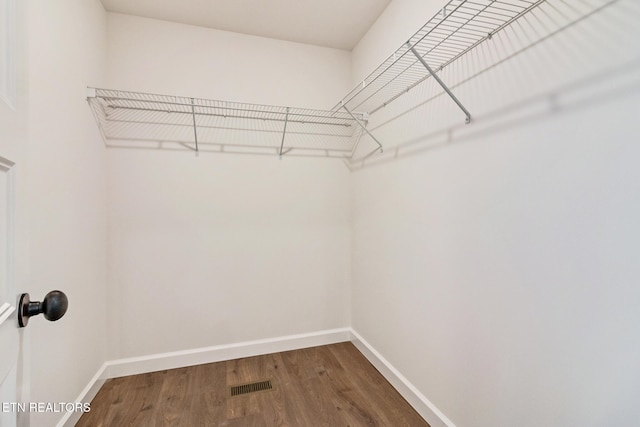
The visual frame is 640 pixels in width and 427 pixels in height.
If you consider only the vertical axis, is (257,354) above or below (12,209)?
below

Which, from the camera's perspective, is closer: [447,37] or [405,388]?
[447,37]

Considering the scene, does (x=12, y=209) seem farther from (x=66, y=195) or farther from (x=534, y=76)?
(x=534, y=76)

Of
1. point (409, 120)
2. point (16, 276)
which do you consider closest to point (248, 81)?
point (409, 120)

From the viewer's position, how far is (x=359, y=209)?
96.8 inches

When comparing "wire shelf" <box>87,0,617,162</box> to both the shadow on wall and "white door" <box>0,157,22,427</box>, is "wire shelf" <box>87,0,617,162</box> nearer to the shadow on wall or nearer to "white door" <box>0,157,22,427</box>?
the shadow on wall

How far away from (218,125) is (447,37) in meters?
1.66

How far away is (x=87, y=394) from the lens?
177 cm

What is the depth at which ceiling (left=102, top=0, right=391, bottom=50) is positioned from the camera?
6.44 ft

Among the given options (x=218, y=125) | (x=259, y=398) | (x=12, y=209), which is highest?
(x=218, y=125)

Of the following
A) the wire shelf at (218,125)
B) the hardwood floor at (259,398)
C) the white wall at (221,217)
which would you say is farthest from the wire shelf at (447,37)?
the hardwood floor at (259,398)

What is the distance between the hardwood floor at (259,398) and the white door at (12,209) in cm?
126

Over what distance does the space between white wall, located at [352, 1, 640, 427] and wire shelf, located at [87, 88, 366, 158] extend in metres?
0.84

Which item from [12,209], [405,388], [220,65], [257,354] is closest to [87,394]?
[257,354]

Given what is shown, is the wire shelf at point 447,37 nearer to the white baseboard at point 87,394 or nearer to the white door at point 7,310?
the white door at point 7,310
